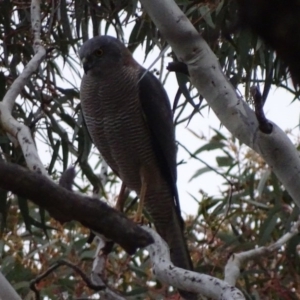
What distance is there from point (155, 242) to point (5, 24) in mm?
1396

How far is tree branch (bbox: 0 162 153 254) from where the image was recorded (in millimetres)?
930

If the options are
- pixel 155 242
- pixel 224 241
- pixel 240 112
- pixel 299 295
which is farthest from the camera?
pixel 224 241

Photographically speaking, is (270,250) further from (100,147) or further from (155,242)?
(100,147)

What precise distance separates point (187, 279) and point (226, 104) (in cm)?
49

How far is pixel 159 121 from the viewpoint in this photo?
8.20 feet

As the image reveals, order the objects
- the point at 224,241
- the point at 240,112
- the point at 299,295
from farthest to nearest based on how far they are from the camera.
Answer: the point at 224,241 < the point at 299,295 < the point at 240,112

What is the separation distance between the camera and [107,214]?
0.99 meters

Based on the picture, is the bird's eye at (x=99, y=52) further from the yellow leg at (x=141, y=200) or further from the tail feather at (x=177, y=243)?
the tail feather at (x=177, y=243)

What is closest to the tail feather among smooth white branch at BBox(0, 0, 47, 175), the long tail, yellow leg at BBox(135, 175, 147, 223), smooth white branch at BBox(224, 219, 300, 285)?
the long tail

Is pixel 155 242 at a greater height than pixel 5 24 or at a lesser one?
lesser

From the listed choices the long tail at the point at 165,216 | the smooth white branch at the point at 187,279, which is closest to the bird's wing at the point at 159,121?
the long tail at the point at 165,216

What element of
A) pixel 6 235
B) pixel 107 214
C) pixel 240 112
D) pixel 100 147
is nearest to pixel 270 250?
pixel 240 112

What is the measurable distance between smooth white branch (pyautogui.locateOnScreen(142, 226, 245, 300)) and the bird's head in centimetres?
128

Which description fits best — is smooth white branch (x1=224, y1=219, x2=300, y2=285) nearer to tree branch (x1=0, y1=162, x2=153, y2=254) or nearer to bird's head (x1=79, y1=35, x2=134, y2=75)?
tree branch (x1=0, y1=162, x2=153, y2=254)
